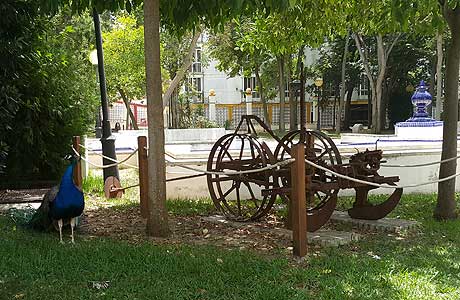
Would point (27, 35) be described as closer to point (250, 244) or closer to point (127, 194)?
point (127, 194)

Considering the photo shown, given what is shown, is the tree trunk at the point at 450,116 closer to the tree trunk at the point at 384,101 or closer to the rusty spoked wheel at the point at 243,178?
the rusty spoked wheel at the point at 243,178

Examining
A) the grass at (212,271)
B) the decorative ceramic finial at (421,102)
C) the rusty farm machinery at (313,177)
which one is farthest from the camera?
the decorative ceramic finial at (421,102)

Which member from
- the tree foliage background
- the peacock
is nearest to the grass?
the peacock

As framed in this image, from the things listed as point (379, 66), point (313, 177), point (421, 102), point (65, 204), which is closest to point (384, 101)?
point (379, 66)

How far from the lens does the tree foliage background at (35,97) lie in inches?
337

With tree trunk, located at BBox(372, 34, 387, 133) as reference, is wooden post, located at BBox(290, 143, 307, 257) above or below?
below

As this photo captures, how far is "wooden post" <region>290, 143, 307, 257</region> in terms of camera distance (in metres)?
5.20

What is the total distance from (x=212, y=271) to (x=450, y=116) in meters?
4.35

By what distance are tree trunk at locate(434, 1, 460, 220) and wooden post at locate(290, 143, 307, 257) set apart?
310cm

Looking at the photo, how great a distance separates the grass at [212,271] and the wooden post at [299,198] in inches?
8.5

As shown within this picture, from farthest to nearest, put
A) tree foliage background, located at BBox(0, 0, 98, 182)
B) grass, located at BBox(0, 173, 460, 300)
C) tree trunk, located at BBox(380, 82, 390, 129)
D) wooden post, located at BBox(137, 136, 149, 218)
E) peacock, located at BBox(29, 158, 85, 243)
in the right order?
1. tree trunk, located at BBox(380, 82, 390, 129)
2. tree foliage background, located at BBox(0, 0, 98, 182)
3. wooden post, located at BBox(137, 136, 149, 218)
4. peacock, located at BBox(29, 158, 85, 243)
5. grass, located at BBox(0, 173, 460, 300)

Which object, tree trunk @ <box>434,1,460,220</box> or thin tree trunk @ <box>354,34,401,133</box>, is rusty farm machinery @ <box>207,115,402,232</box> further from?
thin tree trunk @ <box>354,34,401,133</box>

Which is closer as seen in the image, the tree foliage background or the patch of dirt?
the patch of dirt

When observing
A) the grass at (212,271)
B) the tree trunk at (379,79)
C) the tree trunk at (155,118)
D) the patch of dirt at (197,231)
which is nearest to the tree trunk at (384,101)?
the tree trunk at (379,79)
